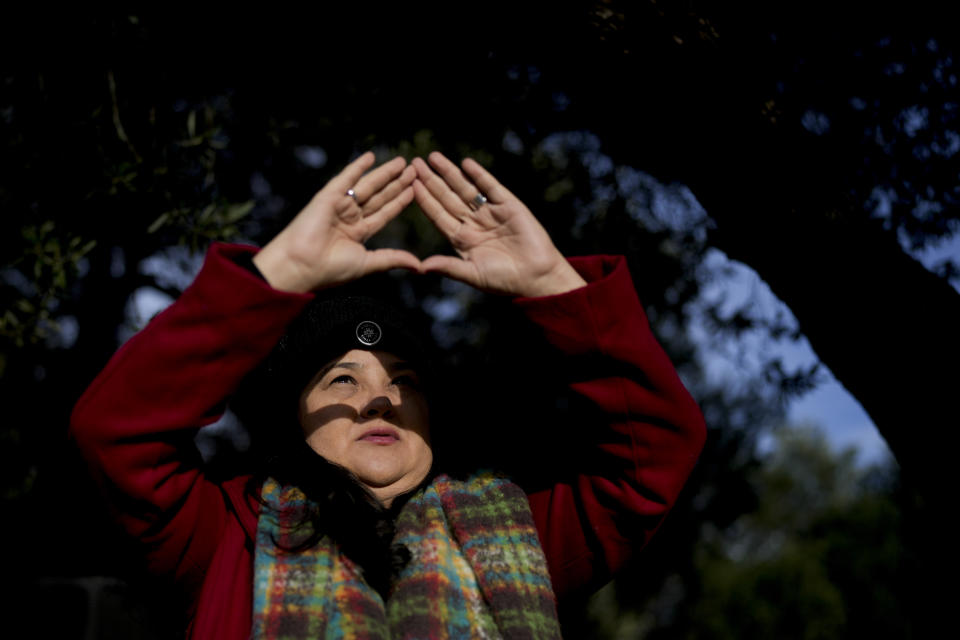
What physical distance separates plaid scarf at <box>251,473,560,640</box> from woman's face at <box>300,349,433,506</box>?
0.11 metres

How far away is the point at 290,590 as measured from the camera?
2.11 metres

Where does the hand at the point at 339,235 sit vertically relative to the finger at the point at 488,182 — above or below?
below

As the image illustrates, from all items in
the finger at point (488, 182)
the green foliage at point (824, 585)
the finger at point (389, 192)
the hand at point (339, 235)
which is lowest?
the green foliage at point (824, 585)

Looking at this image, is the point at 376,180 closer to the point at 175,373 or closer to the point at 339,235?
the point at 339,235

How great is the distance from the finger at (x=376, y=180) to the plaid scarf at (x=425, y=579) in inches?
32.5

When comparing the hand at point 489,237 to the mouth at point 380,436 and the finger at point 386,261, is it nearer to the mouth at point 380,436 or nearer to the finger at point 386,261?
the finger at point 386,261

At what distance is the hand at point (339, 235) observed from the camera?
2.03m

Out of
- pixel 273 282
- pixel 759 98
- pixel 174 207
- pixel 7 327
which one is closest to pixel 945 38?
pixel 759 98

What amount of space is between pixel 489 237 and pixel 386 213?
0.90 feet

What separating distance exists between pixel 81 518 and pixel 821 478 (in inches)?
1573

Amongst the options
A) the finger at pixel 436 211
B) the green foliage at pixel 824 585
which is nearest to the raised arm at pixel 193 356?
the finger at pixel 436 211

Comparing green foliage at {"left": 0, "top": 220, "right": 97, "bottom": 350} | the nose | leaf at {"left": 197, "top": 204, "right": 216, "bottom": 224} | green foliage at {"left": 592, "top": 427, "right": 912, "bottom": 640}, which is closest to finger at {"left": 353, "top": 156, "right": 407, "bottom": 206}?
the nose

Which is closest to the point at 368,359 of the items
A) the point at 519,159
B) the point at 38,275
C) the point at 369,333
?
the point at 369,333

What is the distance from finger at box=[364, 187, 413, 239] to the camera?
2203mm
